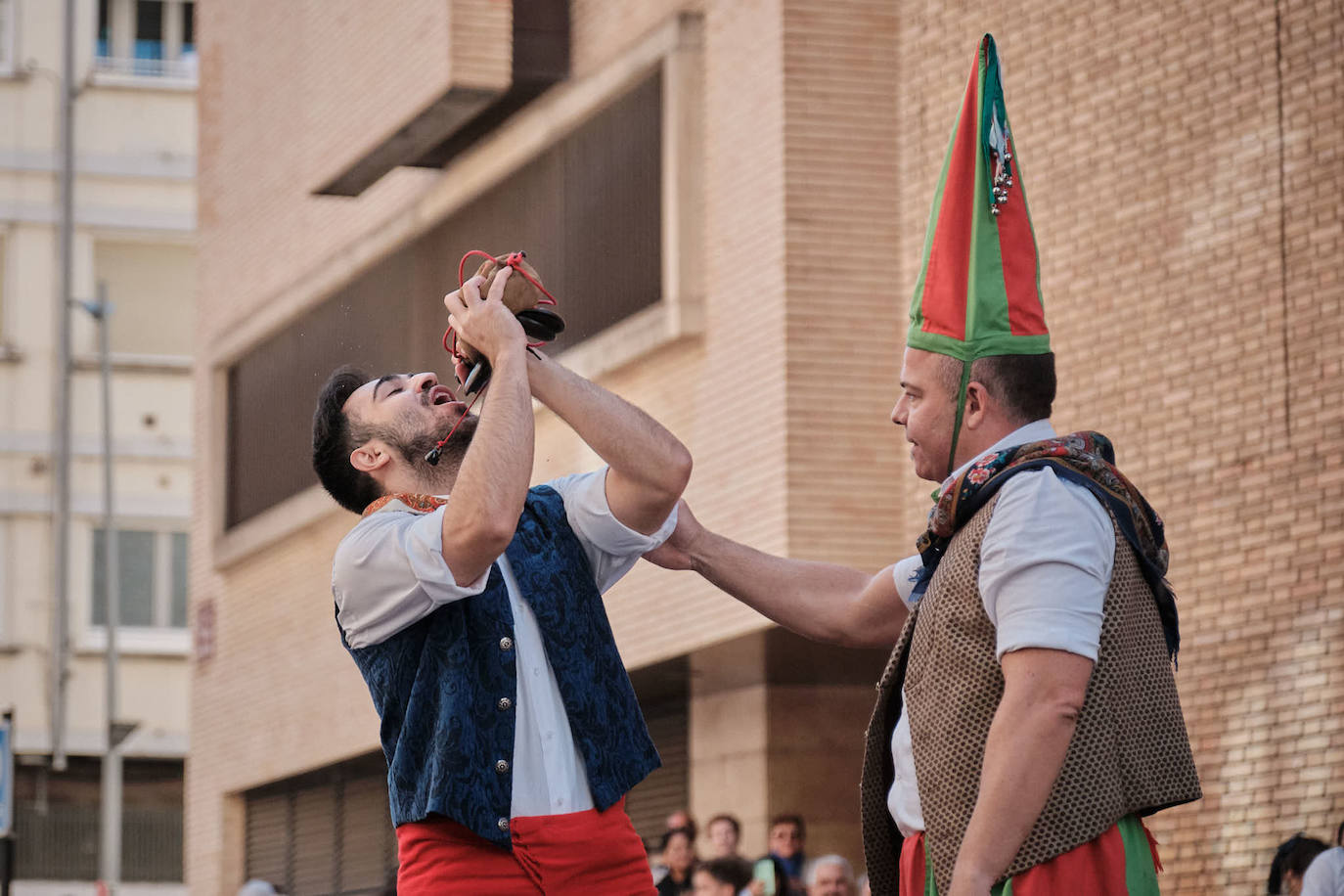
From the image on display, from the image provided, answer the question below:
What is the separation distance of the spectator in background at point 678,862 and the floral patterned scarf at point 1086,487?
7361mm

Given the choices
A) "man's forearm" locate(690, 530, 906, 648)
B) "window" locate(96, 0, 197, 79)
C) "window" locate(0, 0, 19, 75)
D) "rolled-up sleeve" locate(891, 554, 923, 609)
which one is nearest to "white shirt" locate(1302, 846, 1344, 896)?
"man's forearm" locate(690, 530, 906, 648)

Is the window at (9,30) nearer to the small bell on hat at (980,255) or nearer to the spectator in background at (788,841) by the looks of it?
the spectator in background at (788,841)

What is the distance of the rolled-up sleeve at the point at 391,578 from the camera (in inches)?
170

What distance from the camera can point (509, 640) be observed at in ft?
14.5

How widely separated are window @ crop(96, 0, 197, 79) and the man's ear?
29.4 meters

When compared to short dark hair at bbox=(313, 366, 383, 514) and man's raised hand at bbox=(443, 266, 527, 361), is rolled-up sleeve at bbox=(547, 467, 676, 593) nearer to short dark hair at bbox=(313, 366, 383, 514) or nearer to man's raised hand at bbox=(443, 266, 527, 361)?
man's raised hand at bbox=(443, 266, 527, 361)

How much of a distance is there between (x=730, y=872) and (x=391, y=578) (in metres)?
6.33

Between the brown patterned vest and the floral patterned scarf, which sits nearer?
the brown patterned vest

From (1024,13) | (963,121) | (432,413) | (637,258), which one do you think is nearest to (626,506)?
(432,413)

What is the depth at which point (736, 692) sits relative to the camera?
16547mm

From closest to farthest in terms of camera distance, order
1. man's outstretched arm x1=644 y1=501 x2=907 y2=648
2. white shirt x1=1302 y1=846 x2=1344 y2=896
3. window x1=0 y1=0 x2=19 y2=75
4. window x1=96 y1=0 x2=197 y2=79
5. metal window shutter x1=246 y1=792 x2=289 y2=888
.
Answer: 1. man's outstretched arm x1=644 y1=501 x2=907 y2=648
2. white shirt x1=1302 y1=846 x2=1344 y2=896
3. metal window shutter x1=246 y1=792 x2=289 y2=888
4. window x1=0 y1=0 x2=19 y2=75
5. window x1=96 y1=0 x2=197 y2=79

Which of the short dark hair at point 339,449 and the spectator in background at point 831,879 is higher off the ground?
the short dark hair at point 339,449

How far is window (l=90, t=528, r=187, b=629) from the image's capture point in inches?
1272

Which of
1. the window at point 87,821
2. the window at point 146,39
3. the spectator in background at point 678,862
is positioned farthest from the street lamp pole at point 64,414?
the spectator in background at point 678,862
